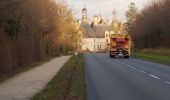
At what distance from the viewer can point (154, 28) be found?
311ft

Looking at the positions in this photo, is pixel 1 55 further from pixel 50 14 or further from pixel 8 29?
pixel 50 14

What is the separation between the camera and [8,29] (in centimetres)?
3191

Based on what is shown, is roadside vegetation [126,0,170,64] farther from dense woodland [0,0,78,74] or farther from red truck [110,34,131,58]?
dense woodland [0,0,78,74]

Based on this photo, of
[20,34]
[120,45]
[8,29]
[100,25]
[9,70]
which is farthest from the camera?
[100,25]

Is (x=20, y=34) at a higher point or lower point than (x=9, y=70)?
higher

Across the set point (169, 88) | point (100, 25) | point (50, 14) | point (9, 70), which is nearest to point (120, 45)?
point (50, 14)

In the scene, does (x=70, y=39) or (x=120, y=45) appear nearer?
(x=120, y=45)

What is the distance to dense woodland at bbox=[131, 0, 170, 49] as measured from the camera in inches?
3318

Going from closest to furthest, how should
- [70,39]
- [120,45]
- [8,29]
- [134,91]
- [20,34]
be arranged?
[134,91]
[8,29]
[20,34]
[120,45]
[70,39]

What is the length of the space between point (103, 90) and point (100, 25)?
580 feet

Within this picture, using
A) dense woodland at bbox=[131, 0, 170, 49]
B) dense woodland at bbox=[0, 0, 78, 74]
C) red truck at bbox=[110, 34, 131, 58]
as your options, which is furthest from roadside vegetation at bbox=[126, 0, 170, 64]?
dense woodland at bbox=[0, 0, 78, 74]

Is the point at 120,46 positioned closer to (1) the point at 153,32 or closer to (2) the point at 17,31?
(1) the point at 153,32

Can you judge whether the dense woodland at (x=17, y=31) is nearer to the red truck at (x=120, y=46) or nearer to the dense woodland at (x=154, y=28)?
the red truck at (x=120, y=46)

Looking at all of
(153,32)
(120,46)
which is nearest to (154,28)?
(153,32)
